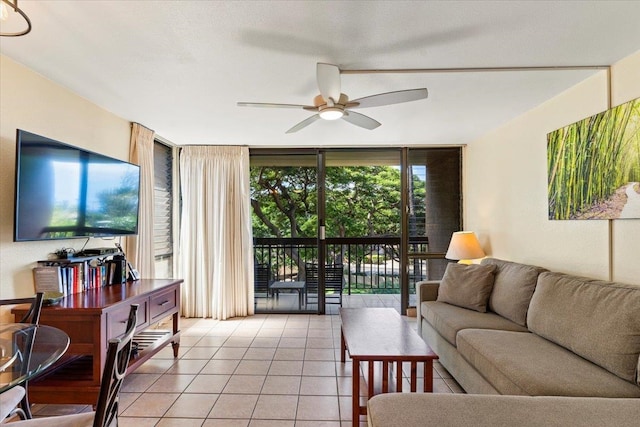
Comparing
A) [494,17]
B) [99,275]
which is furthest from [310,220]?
[494,17]

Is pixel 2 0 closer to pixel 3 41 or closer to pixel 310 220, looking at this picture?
pixel 3 41

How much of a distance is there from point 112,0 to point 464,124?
3.23 metres

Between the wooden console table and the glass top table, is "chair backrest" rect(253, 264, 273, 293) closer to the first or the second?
the wooden console table

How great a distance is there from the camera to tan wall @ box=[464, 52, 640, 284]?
85.0 inches

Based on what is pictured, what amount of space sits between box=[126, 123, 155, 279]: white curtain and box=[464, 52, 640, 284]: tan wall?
3.82 meters

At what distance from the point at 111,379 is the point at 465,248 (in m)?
3.58

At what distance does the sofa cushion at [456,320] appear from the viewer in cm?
253

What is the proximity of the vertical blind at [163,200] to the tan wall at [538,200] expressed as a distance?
4.00m

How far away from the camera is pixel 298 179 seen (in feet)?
15.1

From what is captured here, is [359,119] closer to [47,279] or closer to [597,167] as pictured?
[597,167]

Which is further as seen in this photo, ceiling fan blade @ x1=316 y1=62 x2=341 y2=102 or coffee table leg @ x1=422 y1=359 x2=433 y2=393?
coffee table leg @ x1=422 y1=359 x2=433 y2=393

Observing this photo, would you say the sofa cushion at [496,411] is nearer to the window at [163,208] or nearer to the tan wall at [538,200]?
the tan wall at [538,200]

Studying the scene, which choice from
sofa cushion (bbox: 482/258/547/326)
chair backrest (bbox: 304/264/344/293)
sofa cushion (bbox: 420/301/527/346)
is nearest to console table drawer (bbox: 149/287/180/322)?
chair backrest (bbox: 304/264/344/293)

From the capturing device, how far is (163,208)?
4.29 metres
